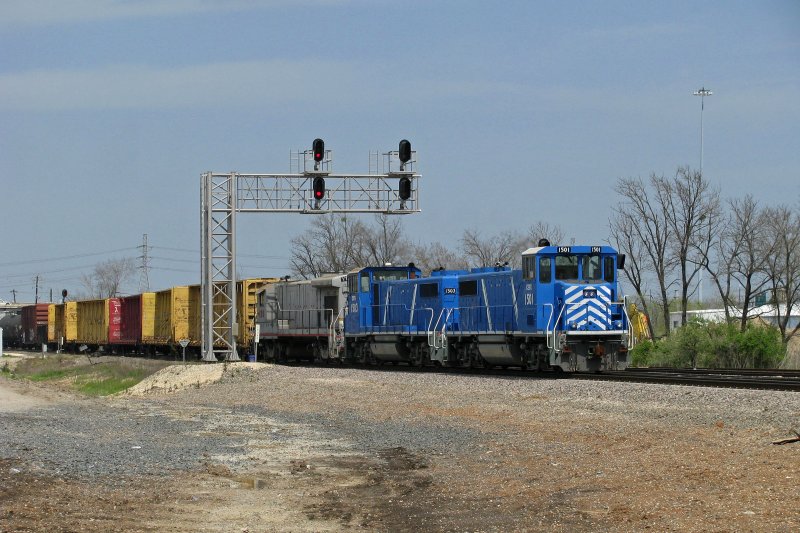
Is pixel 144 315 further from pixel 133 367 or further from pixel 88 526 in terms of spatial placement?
pixel 88 526

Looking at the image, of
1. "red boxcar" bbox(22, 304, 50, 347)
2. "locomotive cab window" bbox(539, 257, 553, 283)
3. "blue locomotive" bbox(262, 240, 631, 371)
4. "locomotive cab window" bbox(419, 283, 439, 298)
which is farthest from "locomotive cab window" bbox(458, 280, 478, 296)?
"red boxcar" bbox(22, 304, 50, 347)

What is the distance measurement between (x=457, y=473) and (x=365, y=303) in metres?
21.5

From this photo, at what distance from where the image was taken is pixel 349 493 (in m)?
12.1

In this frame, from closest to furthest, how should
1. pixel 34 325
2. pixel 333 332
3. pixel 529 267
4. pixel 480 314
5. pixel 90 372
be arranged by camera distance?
pixel 529 267 < pixel 480 314 < pixel 333 332 < pixel 90 372 < pixel 34 325

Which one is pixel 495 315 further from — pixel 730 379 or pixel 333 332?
pixel 333 332

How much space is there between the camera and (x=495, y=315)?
28.1m

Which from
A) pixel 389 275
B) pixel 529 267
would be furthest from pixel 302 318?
pixel 529 267

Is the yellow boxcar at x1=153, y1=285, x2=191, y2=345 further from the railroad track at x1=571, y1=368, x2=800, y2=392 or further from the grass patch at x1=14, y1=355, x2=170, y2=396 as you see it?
the railroad track at x1=571, y1=368, x2=800, y2=392

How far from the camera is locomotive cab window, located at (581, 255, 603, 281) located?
2609cm

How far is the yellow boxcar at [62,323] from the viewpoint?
223 feet

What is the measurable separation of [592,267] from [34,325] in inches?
2287

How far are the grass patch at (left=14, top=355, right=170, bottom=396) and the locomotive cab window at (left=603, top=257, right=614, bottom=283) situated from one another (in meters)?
15.9

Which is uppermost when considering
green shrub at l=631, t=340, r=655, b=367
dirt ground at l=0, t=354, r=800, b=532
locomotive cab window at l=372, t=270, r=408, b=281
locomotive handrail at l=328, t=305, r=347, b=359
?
locomotive cab window at l=372, t=270, r=408, b=281

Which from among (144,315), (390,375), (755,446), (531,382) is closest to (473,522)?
(755,446)
